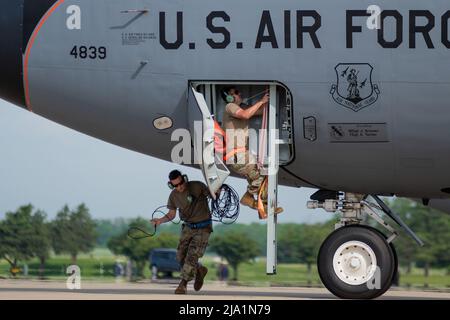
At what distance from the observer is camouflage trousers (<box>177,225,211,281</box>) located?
18203 mm

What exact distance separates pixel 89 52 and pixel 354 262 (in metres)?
4.63

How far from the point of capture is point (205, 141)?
56.4 ft

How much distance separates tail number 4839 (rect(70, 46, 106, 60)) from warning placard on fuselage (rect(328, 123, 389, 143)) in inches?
127

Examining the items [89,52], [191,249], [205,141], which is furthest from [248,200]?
[89,52]

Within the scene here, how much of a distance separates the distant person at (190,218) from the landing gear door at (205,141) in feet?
2.96

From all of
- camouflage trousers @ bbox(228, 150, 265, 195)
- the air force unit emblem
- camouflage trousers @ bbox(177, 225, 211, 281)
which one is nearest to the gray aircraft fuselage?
the air force unit emblem

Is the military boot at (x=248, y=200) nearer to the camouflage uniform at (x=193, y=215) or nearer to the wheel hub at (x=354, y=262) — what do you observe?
the camouflage uniform at (x=193, y=215)

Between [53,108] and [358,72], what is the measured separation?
428 centimetres

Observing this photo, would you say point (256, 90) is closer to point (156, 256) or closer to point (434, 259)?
point (156, 256)

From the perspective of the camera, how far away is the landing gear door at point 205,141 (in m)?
17.1

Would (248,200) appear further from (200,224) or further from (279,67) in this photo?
(279,67)

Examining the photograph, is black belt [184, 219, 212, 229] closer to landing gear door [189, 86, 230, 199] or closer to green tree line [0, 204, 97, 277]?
landing gear door [189, 86, 230, 199]

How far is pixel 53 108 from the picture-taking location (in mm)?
17719
